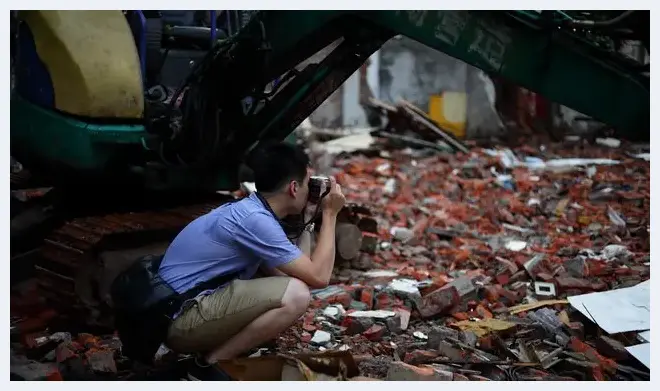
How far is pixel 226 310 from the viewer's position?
350cm

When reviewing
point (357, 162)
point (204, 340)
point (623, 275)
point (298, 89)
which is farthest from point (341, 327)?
point (357, 162)

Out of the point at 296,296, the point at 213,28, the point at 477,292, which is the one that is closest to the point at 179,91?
the point at 213,28

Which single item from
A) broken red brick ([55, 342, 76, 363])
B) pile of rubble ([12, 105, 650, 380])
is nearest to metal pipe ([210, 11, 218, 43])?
pile of rubble ([12, 105, 650, 380])

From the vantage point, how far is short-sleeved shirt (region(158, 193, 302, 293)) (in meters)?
3.45

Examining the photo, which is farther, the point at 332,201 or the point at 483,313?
the point at 483,313

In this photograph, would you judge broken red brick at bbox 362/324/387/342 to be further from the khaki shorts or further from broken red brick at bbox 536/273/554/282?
broken red brick at bbox 536/273/554/282

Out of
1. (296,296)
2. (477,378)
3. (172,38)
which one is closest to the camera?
(296,296)

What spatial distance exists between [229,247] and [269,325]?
38cm

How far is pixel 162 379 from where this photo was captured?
3.60 meters

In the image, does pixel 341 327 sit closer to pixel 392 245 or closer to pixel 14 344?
pixel 14 344

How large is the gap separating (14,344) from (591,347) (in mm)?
2974

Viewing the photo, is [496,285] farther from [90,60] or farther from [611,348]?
[90,60]

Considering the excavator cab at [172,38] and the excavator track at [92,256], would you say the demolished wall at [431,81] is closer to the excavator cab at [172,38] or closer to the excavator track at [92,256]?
the excavator cab at [172,38]

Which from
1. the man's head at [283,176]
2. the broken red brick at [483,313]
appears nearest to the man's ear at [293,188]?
the man's head at [283,176]
